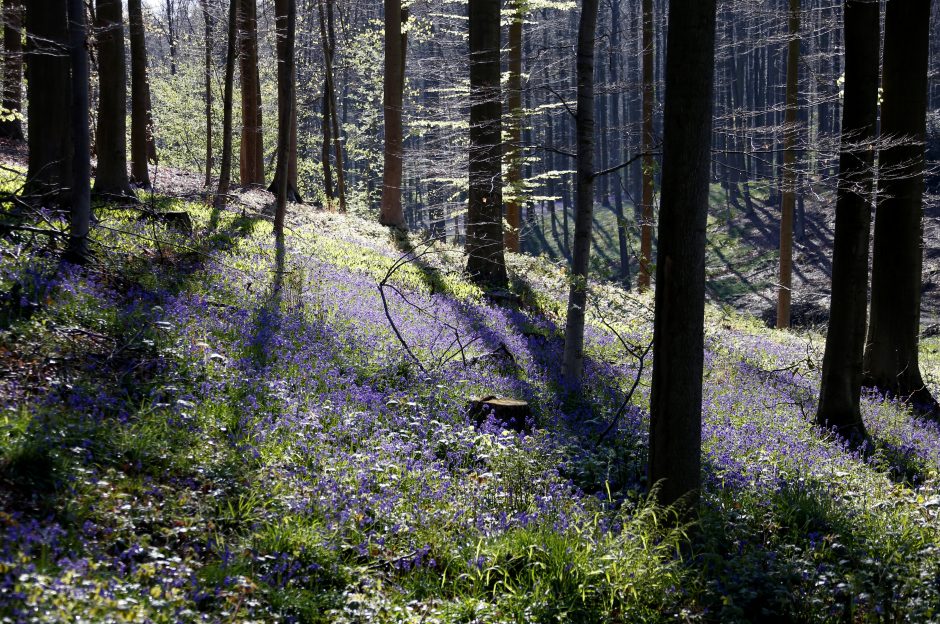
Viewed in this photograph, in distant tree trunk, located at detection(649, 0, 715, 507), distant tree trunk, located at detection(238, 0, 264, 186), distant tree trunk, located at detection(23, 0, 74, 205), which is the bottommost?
distant tree trunk, located at detection(649, 0, 715, 507)

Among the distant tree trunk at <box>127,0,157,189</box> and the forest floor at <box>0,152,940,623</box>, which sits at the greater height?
the distant tree trunk at <box>127,0,157,189</box>

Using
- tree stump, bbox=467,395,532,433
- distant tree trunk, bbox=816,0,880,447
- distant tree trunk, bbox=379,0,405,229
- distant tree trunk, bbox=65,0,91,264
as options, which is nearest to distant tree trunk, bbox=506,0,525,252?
distant tree trunk, bbox=379,0,405,229

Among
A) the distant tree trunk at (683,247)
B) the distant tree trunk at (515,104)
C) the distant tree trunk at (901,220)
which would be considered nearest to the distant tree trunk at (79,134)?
the distant tree trunk at (683,247)

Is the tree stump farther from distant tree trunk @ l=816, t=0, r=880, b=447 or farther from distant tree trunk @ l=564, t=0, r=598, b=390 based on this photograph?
distant tree trunk @ l=816, t=0, r=880, b=447

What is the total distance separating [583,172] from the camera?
28.7ft

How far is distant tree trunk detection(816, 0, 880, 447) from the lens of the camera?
8.95 metres

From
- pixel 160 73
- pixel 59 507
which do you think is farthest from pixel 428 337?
pixel 160 73

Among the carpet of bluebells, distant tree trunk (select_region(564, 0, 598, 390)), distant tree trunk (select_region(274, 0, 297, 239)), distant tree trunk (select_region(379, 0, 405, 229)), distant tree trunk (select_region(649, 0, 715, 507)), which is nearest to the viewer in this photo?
the carpet of bluebells

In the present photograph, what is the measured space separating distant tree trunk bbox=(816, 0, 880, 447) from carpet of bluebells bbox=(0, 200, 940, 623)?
2.05 feet

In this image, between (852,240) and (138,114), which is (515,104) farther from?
(852,240)

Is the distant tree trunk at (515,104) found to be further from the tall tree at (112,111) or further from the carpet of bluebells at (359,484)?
the carpet of bluebells at (359,484)

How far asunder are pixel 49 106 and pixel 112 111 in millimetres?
3571

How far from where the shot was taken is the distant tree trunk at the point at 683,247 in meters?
5.50

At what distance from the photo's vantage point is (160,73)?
5409 cm
